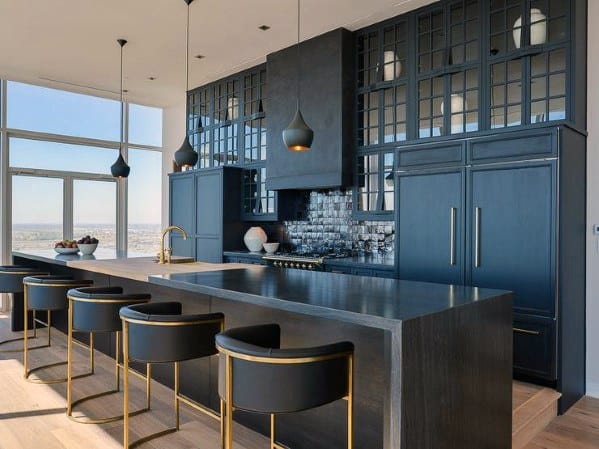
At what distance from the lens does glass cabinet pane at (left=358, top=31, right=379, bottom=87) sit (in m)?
4.77

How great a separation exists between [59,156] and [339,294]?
21.3ft

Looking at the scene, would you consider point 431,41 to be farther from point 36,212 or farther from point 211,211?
point 36,212

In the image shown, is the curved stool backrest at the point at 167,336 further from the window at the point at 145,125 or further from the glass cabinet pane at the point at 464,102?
the window at the point at 145,125

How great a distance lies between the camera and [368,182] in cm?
488

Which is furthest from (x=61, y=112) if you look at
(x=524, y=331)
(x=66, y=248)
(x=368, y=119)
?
(x=524, y=331)

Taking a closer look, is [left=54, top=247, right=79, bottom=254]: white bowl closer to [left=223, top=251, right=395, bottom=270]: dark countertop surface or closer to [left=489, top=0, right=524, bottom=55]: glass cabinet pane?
[left=223, top=251, right=395, bottom=270]: dark countertop surface

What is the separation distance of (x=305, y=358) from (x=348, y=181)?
11.1ft

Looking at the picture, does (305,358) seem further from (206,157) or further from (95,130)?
(95,130)

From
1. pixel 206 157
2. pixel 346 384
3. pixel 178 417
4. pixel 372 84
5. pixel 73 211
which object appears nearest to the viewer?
A: pixel 346 384

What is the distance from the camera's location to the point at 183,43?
5.25 metres

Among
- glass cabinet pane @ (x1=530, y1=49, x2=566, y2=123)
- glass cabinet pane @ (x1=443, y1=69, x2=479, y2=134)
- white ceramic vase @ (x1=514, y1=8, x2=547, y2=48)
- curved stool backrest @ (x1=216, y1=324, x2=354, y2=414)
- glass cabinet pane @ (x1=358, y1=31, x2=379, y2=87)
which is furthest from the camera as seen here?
glass cabinet pane @ (x1=358, y1=31, x2=379, y2=87)

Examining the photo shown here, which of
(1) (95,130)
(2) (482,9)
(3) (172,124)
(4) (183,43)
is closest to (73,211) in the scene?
(1) (95,130)

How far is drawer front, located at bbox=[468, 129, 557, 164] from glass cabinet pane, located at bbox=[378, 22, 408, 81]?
127cm

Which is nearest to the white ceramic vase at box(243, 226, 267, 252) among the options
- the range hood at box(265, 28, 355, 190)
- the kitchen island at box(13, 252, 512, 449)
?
the range hood at box(265, 28, 355, 190)
